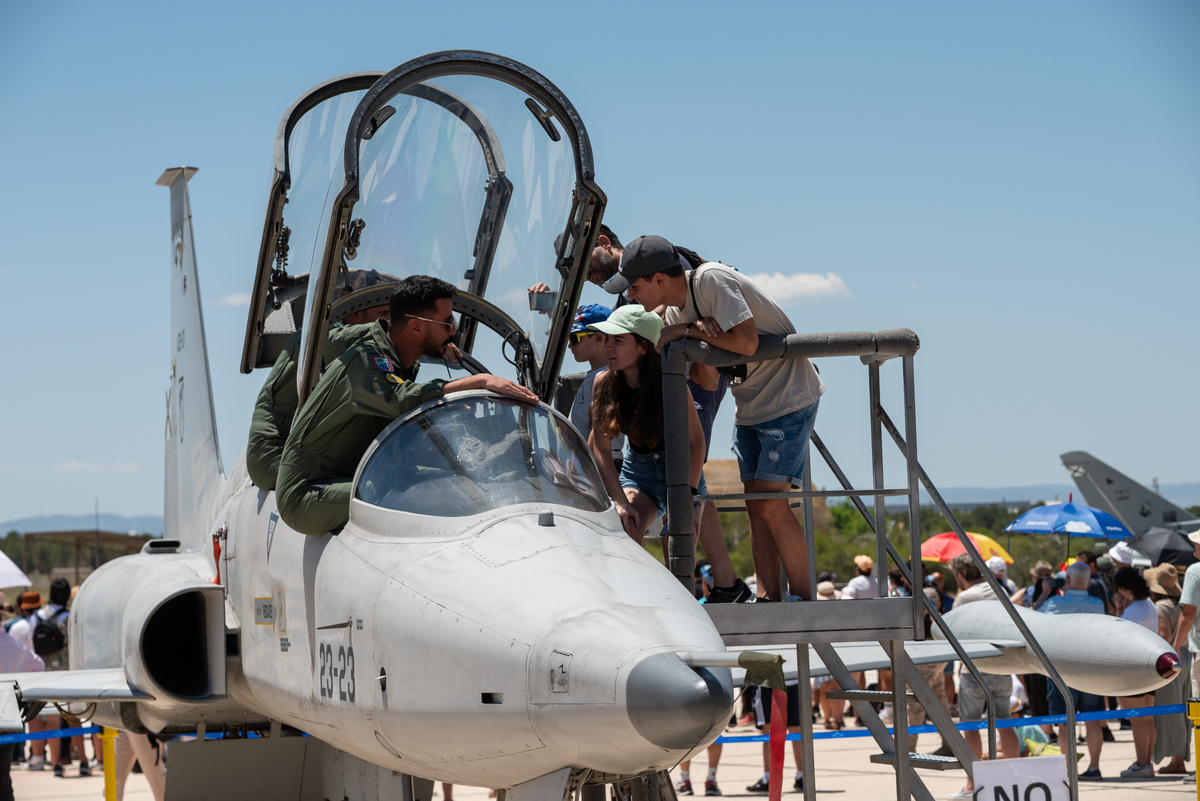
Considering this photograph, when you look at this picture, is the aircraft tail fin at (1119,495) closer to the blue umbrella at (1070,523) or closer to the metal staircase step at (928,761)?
the blue umbrella at (1070,523)

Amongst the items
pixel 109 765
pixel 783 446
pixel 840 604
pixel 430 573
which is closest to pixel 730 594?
pixel 840 604

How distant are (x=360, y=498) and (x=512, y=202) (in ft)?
7.83

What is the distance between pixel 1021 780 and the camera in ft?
15.8

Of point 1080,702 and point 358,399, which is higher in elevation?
point 358,399

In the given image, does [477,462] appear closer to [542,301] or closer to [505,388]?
[505,388]

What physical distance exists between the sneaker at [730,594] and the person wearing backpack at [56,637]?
34.6 feet

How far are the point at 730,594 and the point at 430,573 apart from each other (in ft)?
6.26

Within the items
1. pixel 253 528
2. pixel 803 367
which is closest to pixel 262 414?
pixel 253 528

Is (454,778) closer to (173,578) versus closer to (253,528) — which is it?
(253,528)

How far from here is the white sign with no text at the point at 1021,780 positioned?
189 inches

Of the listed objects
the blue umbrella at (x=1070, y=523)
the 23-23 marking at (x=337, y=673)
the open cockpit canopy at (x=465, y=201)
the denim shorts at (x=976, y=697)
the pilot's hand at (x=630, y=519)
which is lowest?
the denim shorts at (x=976, y=697)

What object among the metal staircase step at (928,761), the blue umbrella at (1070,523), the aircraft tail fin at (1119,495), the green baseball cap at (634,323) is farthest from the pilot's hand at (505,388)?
the aircraft tail fin at (1119,495)

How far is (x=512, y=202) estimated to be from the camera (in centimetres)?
653

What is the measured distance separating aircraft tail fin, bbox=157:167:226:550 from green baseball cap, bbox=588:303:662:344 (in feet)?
13.7
